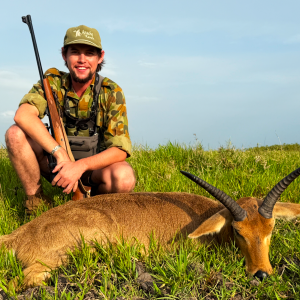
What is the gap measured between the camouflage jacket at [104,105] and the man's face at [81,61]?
229mm

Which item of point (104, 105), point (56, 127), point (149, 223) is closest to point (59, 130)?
point (56, 127)

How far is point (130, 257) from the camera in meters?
3.50

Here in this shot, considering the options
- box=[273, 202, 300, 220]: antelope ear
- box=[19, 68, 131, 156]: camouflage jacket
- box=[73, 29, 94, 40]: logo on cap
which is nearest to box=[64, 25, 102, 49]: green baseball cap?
box=[73, 29, 94, 40]: logo on cap

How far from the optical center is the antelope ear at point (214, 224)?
11.5 ft

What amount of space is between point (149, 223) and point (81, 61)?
308 centimetres

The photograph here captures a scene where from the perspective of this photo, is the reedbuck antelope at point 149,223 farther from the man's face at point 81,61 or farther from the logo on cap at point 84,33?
the logo on cap at point 84,33

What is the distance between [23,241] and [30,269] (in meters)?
0.41

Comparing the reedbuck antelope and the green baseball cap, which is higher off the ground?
the green baseball cap

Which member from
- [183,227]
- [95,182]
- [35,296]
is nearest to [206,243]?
[183,227]

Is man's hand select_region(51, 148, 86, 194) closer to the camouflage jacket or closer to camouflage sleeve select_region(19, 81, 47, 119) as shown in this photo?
the camouflage jacket

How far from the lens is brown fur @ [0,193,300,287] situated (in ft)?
11.5

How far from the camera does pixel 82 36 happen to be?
18.0 ft

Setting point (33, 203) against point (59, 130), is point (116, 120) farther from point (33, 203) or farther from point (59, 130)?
point (33, 203)

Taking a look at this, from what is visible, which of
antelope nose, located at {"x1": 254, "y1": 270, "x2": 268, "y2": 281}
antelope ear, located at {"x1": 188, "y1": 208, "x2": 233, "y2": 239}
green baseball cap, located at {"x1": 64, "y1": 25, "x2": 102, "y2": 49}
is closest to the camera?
antelope nose, located at {"x1": 254, "y1": 270, "x2": 268, "y2": 281}
